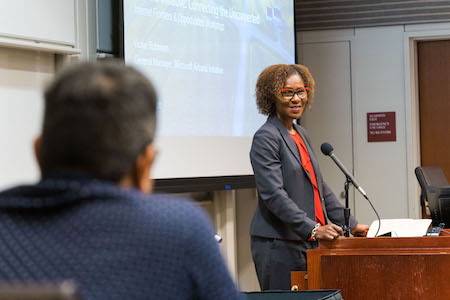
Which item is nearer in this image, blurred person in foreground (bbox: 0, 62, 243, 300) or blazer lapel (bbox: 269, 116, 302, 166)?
blurred person in foreground (bbox: 0, 62, 243, 300)

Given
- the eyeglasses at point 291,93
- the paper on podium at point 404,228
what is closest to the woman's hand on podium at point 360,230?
the paper on podium at point 404,228

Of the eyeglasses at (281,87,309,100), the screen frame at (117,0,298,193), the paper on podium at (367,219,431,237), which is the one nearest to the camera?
the paper on podium at (367,219,431,237)

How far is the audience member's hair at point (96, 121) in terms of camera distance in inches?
34.3

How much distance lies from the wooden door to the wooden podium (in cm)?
412

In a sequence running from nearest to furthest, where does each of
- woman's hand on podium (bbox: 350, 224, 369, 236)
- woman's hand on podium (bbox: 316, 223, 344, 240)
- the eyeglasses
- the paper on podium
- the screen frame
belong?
1. woman's hand on podium (bbox: 316, 223, 344, 240)
2. the paper on podium
3. woman's hand on podium (bbox: 350, 224, 369, 236)
4. the eyeglasses
5. the screen frame

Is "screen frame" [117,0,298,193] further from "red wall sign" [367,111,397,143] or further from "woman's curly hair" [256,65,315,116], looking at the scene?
"red wall sign" [367,111,397,143]

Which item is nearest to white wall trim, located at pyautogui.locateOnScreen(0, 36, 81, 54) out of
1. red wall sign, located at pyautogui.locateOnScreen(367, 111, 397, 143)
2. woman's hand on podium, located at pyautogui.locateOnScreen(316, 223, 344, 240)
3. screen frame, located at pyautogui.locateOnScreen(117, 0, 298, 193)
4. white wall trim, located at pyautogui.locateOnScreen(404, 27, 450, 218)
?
screen frame, located at pyautogui.locateOnScreen(117, 0, 298, 193)

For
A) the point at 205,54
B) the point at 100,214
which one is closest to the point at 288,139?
the point at 205,54

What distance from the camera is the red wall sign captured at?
6.29 metres

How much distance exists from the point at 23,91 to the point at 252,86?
177 cm

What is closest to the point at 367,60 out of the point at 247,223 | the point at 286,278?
the point at 247,223

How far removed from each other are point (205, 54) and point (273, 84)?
1.36 m

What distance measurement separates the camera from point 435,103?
6.46 metres

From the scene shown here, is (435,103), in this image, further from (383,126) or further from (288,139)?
(288,139)
